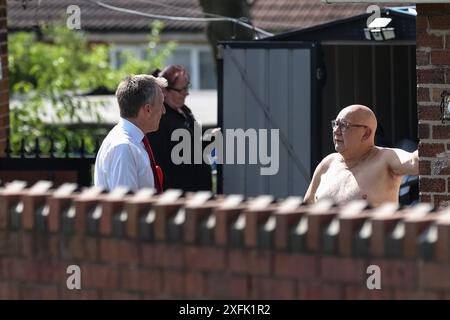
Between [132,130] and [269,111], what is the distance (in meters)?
3.42

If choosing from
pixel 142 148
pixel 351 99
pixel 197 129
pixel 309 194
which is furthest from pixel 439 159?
pixel 351 99

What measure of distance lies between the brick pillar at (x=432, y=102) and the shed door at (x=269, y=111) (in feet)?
8.03

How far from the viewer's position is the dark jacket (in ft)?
28.4

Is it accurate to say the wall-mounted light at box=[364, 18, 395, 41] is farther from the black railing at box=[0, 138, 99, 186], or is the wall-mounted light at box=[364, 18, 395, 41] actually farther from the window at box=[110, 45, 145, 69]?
the window at box=[110, 45, 145, 69]

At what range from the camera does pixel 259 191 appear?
9711 millimetres

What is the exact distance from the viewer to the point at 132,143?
6262mm

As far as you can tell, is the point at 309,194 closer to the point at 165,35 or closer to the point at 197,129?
the point at 197,129

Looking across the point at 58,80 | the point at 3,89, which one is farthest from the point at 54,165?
the point at 58,80

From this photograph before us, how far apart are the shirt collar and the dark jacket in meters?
2.23

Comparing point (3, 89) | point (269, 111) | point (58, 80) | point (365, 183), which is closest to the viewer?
point (365, 183)

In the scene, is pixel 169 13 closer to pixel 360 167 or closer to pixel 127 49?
pixel 127 49

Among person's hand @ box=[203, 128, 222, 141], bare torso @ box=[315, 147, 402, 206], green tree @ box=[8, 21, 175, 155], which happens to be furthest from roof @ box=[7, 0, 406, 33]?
bare torso @ box=[315, 147, 402, 206]
